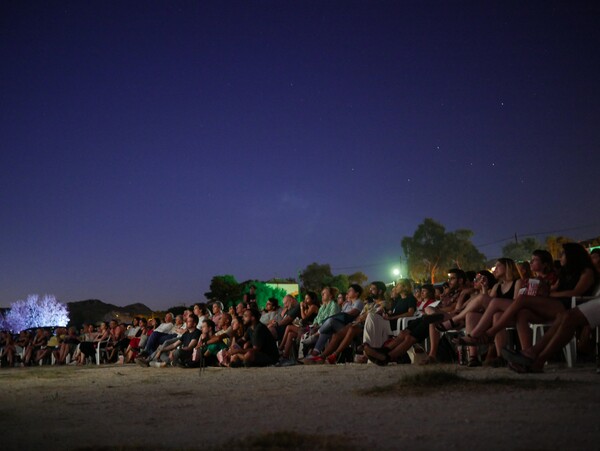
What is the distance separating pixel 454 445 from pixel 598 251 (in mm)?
4797

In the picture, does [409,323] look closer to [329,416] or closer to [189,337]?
[329,416]

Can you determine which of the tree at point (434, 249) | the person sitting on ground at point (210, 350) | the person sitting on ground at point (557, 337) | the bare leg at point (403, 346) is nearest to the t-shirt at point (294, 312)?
the person sitting on ground at point (210, 350)

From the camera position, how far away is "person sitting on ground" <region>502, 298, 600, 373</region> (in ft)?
15.9

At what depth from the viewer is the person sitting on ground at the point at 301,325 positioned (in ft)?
32.7

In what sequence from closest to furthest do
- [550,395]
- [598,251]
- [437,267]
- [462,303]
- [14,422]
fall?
[550,395] < [14,422] < [598,251] < [462,303] < [437,267]

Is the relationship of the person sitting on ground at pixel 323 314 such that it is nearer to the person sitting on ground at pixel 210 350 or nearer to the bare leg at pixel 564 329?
the person sitting on ground at pixel 210 350

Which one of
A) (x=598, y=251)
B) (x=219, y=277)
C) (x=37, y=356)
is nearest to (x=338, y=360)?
(x=598, y=251)

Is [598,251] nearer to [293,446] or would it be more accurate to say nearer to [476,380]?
[476,380]

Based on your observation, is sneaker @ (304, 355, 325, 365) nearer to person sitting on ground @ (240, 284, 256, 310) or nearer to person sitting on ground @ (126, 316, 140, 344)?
person sitting on ground @ (240, 284, 256, 310)

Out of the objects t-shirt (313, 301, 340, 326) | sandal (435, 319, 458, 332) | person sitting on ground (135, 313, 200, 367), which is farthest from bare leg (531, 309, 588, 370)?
→ person sitting on ground (135, 313, 200, 367)

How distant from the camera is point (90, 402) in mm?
5090

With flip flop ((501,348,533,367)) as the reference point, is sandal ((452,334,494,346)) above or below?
above

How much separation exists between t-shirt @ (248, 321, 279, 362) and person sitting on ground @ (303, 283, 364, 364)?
0.60 metres

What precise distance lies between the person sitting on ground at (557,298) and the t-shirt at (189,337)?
5918 mm
